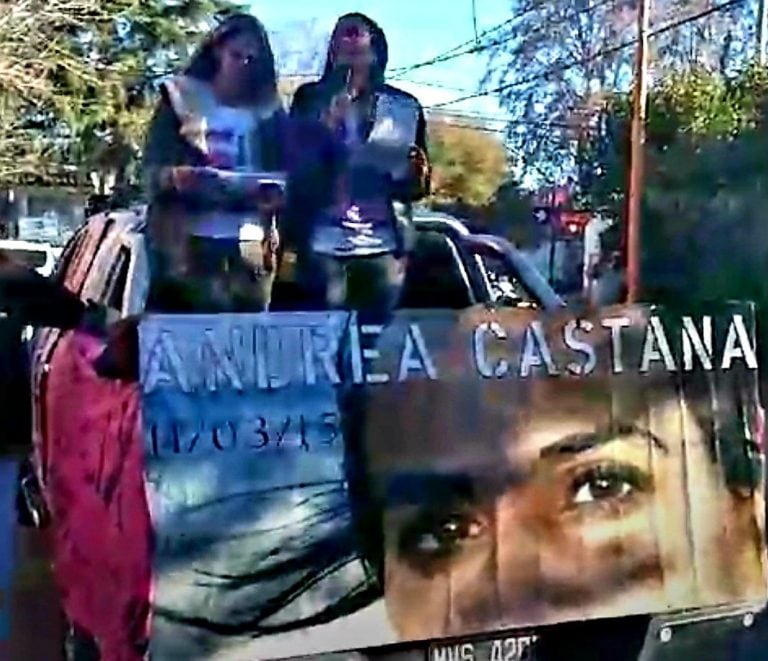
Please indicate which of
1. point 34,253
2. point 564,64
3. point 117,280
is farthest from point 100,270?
point 564,64

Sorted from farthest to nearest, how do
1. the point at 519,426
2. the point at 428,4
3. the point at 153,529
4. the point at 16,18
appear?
the point at 428,4 < the point at 519,426 < the point at 16,18 < the point at 153,529

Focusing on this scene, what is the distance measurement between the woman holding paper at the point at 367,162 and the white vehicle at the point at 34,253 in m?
0.52

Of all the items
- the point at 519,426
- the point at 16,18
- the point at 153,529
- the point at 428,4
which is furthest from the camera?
the point at 428,4

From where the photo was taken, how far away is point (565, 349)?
9.29 ft

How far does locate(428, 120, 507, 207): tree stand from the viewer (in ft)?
9.73

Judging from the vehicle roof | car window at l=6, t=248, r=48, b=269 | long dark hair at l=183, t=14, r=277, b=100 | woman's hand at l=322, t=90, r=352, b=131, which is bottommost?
car window at l=6, t=248, r=48, b=269

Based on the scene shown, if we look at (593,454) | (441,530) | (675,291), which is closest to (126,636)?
(441,530)

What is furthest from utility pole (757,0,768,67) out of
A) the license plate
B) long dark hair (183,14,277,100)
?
the license plate

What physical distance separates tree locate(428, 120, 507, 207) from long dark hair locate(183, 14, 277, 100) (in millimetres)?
402

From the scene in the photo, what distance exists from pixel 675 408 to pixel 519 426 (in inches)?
14.6

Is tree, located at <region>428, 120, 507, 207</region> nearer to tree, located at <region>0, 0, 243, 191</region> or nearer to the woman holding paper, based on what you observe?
the woman holding paper

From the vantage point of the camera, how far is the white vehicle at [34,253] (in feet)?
8.86

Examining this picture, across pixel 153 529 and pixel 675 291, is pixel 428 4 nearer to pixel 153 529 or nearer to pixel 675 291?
pixel 675 291

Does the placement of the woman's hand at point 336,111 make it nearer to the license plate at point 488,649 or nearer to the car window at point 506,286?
the car window at point 506,286
